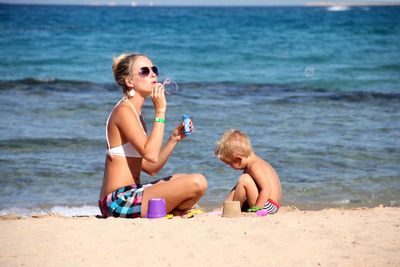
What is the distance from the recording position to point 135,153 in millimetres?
5289

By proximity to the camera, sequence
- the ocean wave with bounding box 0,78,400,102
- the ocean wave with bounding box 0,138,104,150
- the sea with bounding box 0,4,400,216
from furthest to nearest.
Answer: the ocean wave with bounding box 0,78,400,102 → the ocean wave with bounding box 0,138,104,150 → the sea with bounding box 0,4,400,216

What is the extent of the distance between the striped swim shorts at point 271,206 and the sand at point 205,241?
530 millimetres

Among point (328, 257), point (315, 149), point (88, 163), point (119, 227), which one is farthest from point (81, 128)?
point (328, 257)

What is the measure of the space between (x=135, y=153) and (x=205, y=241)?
1158 millimetres

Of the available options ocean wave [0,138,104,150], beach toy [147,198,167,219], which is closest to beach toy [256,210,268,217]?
beach toy [147,198,167,219]

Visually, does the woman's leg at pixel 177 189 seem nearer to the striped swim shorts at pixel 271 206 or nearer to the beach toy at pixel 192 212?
the beach toy at pixel 192 212

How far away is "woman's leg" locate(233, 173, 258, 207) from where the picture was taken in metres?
5.63

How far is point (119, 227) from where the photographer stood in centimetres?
471

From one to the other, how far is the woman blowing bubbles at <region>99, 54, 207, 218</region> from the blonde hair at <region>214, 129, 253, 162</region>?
19.0 inches

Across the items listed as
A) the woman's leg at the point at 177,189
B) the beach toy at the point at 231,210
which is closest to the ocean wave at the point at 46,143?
the woman's leg at the point at 177,189

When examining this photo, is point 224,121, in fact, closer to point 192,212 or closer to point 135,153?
point 192,212

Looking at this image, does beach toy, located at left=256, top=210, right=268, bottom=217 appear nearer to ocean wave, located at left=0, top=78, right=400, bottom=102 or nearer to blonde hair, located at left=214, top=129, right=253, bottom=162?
blonde hair, located at left=214, top=129, right=253, bottom=162

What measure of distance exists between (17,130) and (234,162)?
505 centimetres

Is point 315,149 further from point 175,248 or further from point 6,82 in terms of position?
point 6,82
